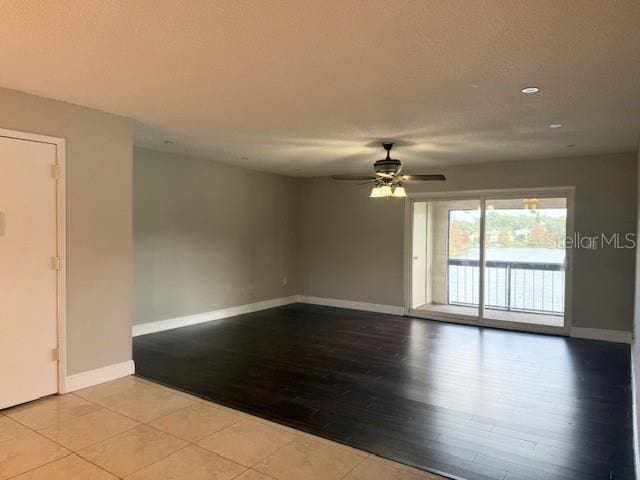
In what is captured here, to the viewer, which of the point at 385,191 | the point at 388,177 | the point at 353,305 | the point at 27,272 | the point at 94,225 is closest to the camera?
the point at 27,272

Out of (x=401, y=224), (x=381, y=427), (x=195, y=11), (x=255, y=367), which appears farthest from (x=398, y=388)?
(x=401, y=224)

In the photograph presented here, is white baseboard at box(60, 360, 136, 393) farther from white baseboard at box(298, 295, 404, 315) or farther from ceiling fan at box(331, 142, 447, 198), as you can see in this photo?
white baseboard at box(298, 295, 404, 315)

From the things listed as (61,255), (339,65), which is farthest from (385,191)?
(61,255)

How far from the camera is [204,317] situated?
Answer: 6695mm

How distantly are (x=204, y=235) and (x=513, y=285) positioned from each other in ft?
15.9

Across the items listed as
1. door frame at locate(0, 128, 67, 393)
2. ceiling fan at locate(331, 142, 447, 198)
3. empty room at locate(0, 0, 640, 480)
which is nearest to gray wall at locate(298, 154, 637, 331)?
empty room at locate(0, 0, 640, 480)

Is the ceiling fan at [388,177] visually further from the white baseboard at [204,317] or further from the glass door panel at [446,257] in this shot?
the white baseboard at [204,317]

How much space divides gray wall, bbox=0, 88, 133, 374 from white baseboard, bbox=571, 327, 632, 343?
573 cm

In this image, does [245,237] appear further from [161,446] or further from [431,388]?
[161,446]

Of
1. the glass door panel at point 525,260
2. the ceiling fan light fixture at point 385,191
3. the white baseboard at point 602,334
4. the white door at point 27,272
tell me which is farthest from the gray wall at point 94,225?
the white baseboard at point 602,334

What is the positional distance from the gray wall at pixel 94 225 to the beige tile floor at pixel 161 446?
1.85ft

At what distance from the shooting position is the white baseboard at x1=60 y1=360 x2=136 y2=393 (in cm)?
373

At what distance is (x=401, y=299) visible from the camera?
24.5 feet

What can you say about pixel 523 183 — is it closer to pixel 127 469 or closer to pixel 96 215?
pixel 96 215
